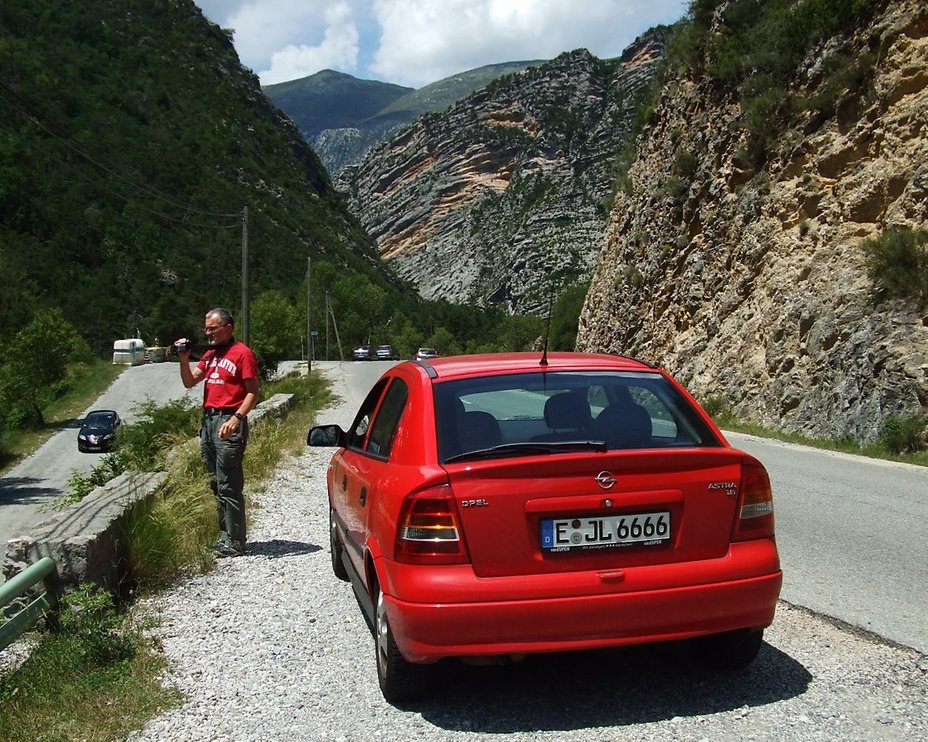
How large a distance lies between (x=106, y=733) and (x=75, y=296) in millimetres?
88812

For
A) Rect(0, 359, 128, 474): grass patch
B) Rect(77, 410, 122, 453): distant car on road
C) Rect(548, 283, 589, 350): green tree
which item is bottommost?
Rect(0, 359, 128, 474): grass patch

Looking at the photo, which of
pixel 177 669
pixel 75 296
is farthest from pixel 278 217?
pixel 177 669

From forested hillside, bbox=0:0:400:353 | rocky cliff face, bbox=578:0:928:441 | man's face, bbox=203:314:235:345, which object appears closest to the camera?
man's face, bbox=203:314:235:345

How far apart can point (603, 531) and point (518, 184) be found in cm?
15569

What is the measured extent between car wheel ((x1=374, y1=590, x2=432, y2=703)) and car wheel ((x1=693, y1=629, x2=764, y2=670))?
1356mm

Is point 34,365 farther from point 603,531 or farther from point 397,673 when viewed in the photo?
point 603,531

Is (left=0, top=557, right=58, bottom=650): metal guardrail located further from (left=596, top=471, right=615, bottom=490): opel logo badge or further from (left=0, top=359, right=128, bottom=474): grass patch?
(left=0, top=359, right=128, bottom=474): grass patch

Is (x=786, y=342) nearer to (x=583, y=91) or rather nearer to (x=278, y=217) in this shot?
(x=278, y=217)

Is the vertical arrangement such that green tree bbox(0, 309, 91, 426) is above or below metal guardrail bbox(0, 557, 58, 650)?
below

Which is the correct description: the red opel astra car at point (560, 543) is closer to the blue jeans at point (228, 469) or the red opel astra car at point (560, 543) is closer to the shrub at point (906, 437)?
the blue jeans at point (228, 469)

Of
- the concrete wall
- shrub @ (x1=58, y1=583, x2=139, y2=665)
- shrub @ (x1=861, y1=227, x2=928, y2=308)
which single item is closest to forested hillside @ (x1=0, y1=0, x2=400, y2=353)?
shrub @ (x1=861, y1=227, x2=928, y2=308)

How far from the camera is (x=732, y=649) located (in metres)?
4.18

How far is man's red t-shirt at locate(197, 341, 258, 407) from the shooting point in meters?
6.83

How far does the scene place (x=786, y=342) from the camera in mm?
19047
